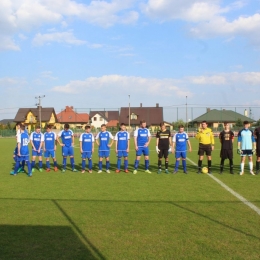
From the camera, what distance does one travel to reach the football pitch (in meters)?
4.75

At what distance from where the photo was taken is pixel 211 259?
4.40 meters

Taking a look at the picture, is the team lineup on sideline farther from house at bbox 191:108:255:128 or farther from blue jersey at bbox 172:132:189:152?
house at bbox 191:108:255:128

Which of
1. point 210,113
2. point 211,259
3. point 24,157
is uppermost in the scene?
point 210,113

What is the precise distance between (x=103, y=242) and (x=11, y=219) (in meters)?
2.16

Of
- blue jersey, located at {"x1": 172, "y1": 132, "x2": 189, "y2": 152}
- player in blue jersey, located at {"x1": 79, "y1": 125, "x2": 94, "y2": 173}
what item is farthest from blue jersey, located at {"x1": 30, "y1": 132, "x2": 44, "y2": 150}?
blue jersey, located at {"x1": 172, "y1": 132, "x2": 189, "y2": 152}

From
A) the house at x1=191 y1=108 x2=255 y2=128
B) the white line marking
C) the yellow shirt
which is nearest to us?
the white line marking

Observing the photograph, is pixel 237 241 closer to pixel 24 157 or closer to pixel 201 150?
pixel 201 150

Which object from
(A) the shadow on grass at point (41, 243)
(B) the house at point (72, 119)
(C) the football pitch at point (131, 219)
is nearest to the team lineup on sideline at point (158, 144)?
(C) the football pitch at point (131, 219)

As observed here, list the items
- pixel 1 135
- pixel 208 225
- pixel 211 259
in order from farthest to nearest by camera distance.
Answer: pixel 1 135, pixel 208 225, pixel 211 259

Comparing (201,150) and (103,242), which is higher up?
(201,150)

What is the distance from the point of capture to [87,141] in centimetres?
1326

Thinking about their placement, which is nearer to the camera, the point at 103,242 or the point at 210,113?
the point at 103,242

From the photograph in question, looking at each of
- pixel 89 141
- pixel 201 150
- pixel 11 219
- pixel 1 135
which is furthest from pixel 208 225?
pixel 1 135

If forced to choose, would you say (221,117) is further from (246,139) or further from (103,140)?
(103,140)
